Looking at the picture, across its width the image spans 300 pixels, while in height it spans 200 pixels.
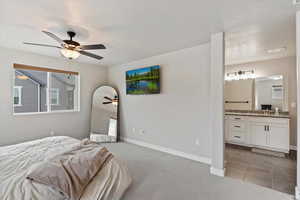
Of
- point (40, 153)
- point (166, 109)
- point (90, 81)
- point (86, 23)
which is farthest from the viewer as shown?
point (90, 81)

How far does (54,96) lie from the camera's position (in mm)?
4379

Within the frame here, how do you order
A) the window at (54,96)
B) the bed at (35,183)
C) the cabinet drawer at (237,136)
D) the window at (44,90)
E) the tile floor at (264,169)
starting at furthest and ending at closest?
the window at (54,96)
the cabinet drawer at (237,136)
the window at (44,90)
the tile floor at (264,169)
the bed at (35,183)

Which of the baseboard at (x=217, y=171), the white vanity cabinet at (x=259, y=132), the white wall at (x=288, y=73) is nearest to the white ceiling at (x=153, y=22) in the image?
the white wall at (x=288, y=73)

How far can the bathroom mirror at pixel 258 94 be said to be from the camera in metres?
3.96

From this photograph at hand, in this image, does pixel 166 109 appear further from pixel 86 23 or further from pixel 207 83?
pixel 86 23

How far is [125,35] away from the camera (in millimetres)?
2744

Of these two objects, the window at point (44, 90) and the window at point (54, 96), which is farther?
the window at point (54, 96)

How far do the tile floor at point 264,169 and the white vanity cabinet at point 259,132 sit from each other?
0.35 m

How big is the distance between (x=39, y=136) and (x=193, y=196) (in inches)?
158

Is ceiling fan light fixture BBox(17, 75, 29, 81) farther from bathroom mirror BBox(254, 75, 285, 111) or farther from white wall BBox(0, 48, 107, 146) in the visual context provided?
bathroom mirror BBox(254, 75, 285, 111)

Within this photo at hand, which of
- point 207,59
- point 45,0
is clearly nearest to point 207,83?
point 207,59

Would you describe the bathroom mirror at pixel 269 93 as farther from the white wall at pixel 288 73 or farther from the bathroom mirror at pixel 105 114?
the bathroom mirror at pixel 105 114

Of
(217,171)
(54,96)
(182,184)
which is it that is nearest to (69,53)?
(54,96)

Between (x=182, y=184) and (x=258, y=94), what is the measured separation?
144 inches
